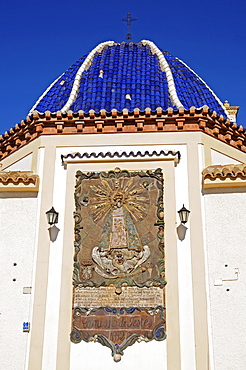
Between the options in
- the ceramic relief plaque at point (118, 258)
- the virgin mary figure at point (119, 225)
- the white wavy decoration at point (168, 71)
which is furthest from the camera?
the white wavy decoration at point (168, 71)

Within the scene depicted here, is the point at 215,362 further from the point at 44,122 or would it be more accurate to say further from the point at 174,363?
the point at 44,122

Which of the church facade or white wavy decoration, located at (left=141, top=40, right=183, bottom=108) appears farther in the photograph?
white wavy decoration, located at (left=141, top=40, right=183, bottom=108)

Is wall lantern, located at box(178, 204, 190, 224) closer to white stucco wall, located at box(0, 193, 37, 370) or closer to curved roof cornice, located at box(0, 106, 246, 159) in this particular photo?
curved roof cornice, located at box(0, 106, 246, 159)

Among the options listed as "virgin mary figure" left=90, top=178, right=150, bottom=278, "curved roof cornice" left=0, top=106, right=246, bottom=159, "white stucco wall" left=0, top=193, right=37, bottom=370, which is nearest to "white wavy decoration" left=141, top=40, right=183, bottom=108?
"curved roof cornice" left=0, top=106, right=246, bottom=159

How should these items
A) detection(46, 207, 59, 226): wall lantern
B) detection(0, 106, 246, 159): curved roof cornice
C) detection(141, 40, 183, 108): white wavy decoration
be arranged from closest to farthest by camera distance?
1. detection(46, 207, 59, 226): wall lantern
2. detection(0, 106, 246, 159): curved roof cornice
3. detection(141, 40, 183, 108): white wavy decoration

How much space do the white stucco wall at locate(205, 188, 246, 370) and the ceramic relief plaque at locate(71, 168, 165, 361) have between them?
974 mm

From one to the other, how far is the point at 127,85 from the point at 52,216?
425 cm

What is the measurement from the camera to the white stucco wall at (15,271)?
8836mm

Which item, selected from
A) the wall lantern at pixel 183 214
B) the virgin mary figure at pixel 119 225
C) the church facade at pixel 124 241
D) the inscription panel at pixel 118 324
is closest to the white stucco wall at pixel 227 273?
the church facade at pixel 124 241

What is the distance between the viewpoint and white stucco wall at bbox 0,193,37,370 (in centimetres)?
884

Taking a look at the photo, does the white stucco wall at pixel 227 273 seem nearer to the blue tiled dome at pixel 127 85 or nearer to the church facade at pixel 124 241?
the church facade at pixel 124 241

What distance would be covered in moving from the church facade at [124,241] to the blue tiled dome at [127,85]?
1.14 ft

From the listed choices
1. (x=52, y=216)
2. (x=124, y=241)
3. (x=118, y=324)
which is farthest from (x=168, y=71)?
(x=118, y=324)

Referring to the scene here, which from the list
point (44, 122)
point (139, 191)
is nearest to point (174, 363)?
point (139, 191)
